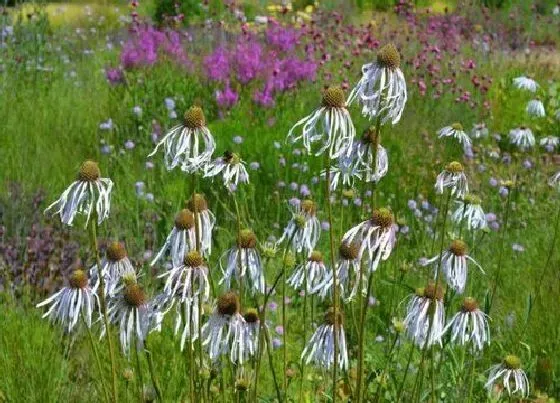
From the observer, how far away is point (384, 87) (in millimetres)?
1581

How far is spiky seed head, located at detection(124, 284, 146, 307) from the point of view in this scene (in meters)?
1.74

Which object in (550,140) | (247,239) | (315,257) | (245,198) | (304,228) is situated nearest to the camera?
(247,239)

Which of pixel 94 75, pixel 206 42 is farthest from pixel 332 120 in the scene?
pixel 206 42

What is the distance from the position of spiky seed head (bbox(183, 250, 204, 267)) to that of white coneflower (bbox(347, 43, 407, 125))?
45cm

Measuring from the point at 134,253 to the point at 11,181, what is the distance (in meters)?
1.05

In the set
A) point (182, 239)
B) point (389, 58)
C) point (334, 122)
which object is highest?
point (389, 58)

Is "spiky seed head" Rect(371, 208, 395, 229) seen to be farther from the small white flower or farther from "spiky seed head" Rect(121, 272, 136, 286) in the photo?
the small white flower

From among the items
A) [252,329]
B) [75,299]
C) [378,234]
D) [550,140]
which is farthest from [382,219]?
[550,140]

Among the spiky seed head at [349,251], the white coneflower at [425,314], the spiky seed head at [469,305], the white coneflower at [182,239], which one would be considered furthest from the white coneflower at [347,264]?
the white coneflower at [182,239]

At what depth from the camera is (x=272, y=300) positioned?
3730 millimetres

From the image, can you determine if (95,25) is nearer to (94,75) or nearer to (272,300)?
(94,75)

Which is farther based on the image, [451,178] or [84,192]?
[451,178]

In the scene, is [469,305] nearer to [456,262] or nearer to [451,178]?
[456,262]

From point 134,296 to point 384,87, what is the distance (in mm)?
671
